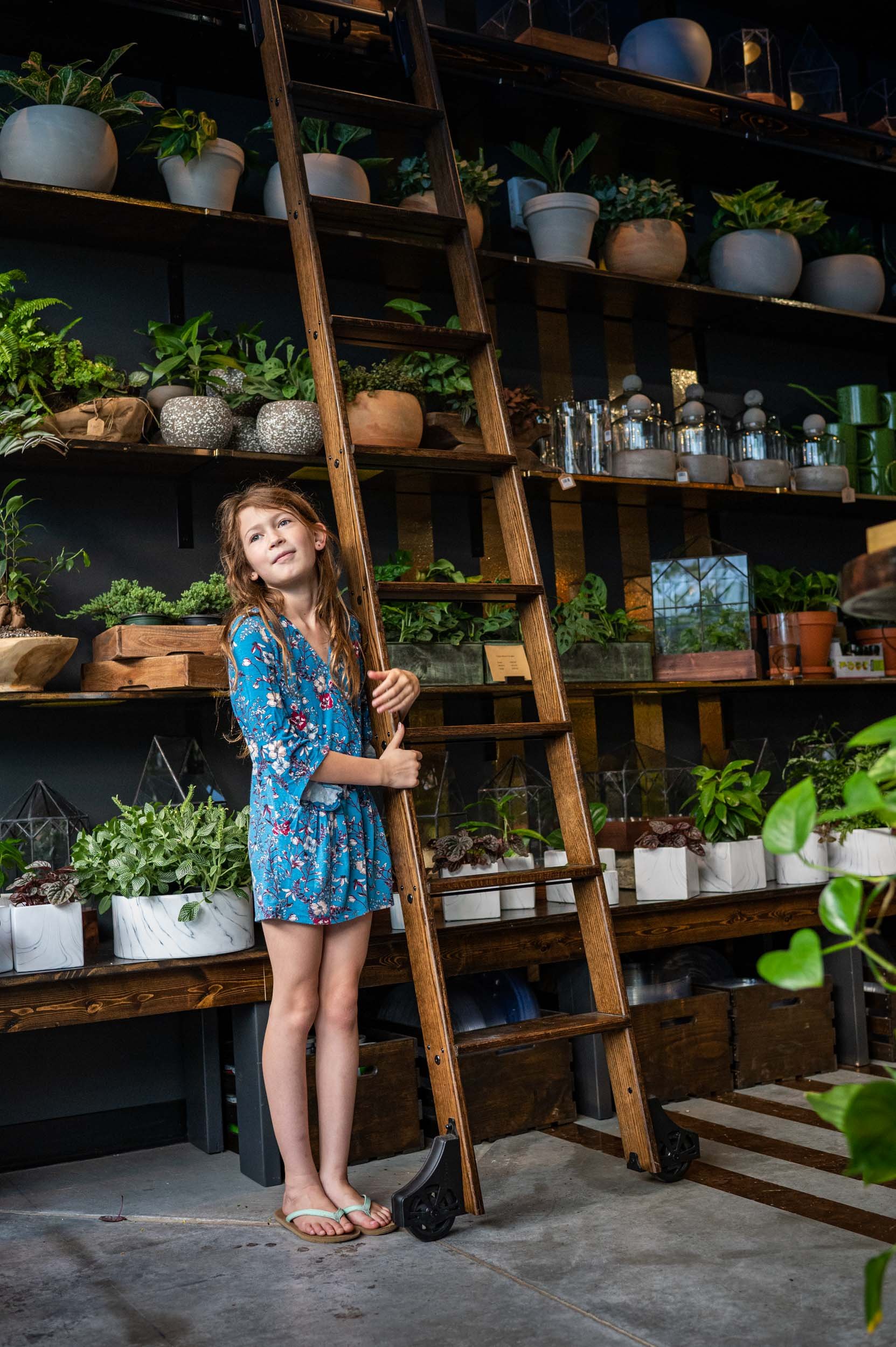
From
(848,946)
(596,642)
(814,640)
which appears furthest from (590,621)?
(848,946)

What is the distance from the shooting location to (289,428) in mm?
3041

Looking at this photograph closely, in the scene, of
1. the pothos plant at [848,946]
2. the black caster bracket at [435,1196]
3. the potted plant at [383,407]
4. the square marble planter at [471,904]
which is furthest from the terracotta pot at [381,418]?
the pothos plant at [848,946]

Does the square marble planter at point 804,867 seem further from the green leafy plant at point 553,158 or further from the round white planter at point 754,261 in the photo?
the green leafy plant at point 553,158

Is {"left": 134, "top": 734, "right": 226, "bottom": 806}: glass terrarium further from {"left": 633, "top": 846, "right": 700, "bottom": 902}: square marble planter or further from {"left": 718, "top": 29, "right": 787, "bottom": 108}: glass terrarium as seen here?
{"left": 718, "top": 29, "right": 787, "bottom": 108}: glass terrarium

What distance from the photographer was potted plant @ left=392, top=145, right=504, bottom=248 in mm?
3414

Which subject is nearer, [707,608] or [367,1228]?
[367,1228]

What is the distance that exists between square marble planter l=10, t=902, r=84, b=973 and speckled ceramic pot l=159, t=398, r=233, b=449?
1080mm

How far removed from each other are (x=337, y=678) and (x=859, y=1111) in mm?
1823

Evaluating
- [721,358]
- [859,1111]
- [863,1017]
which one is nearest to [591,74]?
[721,358]

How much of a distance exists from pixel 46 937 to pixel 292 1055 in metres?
0.57

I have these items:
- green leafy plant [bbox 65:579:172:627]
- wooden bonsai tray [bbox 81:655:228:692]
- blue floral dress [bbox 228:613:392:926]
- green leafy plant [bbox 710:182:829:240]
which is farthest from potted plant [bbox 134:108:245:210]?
green leafy plant [bbox 710:182:829:240]

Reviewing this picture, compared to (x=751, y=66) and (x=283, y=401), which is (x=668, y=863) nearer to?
(x=283, y=401)

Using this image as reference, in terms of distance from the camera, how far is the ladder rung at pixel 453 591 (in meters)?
2.64

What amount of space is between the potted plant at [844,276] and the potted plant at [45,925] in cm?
293
